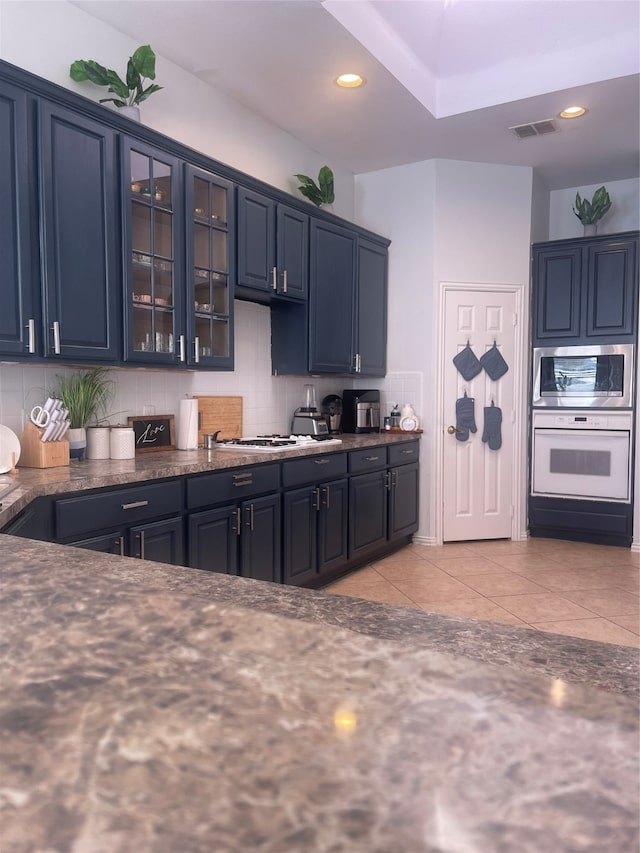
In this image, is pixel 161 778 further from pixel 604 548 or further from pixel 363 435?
pixel 604 548

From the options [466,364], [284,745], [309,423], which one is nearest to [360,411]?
[309,423]

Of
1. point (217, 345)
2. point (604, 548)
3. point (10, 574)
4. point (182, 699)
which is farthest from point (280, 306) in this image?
point (182, 699)

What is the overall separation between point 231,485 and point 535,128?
11.0 feet

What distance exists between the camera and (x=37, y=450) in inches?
105

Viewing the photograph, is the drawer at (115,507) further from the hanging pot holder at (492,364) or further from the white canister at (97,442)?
the hanging pot holder at (492,364)

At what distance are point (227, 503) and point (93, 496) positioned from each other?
80 centimetres

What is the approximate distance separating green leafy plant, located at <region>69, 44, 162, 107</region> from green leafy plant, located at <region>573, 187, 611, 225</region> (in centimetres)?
377

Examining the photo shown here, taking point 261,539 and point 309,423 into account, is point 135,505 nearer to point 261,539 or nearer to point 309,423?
point 261,539

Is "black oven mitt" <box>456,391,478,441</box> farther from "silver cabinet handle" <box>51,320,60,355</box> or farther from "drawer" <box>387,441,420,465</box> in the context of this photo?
"silver cabinet handle" <box>51,320,60,355</box>

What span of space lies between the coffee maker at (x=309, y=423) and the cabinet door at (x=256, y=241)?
104 centimetres

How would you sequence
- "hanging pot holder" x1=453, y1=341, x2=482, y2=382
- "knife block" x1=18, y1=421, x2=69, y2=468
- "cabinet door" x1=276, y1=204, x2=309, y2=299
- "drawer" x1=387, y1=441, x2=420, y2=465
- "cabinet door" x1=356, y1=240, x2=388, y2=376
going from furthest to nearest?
"hanging pot holder" x1=453, y1=341, x2=482, y2=382, "cabinet door" x1=356, y1=240, x2=388, y2=376, "drawer" x1=387, y1=441, x2=420, y2=465, "cabinet door" x1=276, y1=204, x2=309, y2=299, "knife block" x1=18, y1=421, x2=69, y2=468

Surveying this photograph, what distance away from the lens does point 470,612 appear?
354cm

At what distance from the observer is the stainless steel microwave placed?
5008mm

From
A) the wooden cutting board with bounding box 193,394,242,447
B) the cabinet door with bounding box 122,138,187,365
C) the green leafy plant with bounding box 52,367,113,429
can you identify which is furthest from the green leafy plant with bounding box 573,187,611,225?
the green leafy plant with bounding box 52,367,113,429
